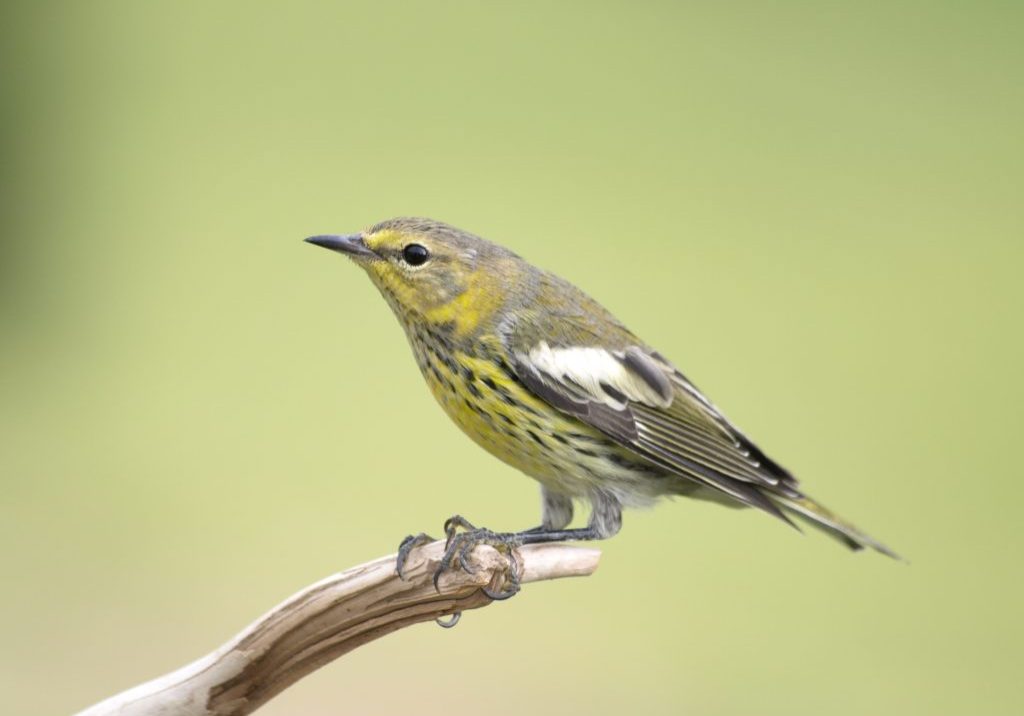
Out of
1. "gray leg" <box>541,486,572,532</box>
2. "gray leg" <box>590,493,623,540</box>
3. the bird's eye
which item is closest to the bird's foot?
"gray leg" <box>590,493,623,540</box>

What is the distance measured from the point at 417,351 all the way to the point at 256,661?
73cm

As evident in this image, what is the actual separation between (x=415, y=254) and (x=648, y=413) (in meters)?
0.55

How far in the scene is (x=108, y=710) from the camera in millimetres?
1787

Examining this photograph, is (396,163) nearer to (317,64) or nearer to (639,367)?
(317,64)

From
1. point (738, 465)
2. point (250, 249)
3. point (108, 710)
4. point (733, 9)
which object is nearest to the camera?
point (108, 710)

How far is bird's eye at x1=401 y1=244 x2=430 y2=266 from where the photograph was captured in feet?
7.22

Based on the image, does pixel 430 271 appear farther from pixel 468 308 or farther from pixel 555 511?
pixel 555 511

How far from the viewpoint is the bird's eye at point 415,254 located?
220 centimetres

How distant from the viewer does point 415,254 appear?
2209mm

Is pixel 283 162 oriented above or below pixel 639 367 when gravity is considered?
above

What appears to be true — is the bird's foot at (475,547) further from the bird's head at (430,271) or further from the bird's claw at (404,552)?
the bird's head at (430,271)

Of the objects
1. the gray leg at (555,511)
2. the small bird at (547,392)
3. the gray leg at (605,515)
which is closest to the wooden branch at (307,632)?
the small bird at (547,392)

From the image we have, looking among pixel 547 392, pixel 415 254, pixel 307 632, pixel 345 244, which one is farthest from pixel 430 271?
pixel 307 632

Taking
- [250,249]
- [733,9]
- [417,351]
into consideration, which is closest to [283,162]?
[250,249]
